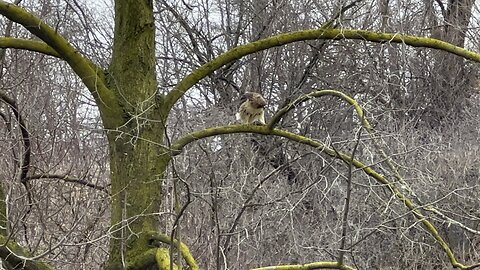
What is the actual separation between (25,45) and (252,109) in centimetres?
300

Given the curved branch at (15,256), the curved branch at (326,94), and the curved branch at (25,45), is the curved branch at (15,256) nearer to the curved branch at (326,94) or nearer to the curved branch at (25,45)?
the curved branch at (25,45)

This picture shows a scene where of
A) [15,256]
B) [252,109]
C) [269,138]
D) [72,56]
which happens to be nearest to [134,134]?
[72,56]

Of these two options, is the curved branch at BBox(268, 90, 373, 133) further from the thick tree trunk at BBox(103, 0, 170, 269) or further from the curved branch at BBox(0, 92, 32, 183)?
the curved branch at BBox(0, 92, 32, 183)

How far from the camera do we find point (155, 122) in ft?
15.9

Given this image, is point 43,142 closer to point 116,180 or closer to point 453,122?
point 116,180

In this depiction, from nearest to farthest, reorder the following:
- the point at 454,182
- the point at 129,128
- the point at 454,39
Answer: the point at 129,128
the point at 454,182
the point at 454,39

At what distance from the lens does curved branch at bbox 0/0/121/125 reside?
4223 mm

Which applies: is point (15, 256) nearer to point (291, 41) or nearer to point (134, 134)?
point (134, 134)

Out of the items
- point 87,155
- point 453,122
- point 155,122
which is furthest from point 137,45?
point 453,122

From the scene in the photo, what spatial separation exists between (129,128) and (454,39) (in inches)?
508

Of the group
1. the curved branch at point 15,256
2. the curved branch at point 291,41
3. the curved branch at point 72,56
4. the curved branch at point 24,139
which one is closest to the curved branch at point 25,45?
the curved branch at point 72,56

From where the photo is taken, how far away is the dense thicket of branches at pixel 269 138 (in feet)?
25.0

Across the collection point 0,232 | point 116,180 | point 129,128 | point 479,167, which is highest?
point 479,167

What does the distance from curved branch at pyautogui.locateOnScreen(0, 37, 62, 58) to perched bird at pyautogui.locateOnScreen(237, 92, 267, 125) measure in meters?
2.82
